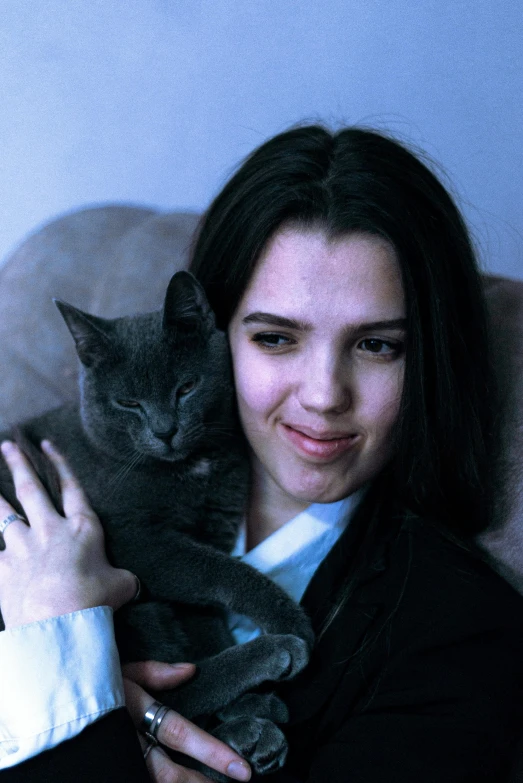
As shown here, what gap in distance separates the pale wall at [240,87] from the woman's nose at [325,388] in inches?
32.1

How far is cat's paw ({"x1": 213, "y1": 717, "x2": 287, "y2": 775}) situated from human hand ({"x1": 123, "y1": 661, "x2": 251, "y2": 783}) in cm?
2

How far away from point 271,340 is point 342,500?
13.1 inches

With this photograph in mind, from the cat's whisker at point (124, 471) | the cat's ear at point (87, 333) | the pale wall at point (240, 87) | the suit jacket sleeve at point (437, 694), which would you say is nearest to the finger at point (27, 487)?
the cat's whisker at point (124, 471)

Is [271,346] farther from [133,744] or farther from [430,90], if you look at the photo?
[430,90]

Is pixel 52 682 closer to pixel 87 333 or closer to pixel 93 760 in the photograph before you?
pixel 93 760

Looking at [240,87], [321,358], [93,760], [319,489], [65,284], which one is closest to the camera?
[93,760]

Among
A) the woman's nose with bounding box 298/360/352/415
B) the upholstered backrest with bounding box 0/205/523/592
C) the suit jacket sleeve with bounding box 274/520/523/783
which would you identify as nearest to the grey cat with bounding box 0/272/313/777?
the suit jacket sleeve with bounding box 274/520/523/783

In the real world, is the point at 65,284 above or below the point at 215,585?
above

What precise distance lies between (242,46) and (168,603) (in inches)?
52.6

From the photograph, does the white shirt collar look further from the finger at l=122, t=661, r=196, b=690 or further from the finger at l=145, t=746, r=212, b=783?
the finger at l=145, t=746, r=212, b=783

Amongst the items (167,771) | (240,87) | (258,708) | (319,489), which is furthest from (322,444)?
(240,87)

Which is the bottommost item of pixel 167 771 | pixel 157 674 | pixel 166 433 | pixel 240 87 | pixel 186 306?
pixel 167 771

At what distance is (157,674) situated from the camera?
43.7 inches

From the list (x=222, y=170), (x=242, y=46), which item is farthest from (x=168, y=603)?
(x=242, y=46)
